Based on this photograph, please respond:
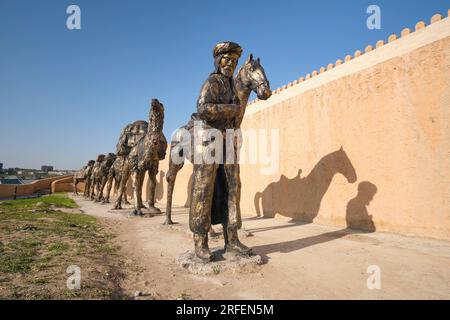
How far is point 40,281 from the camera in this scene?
252 centimetres

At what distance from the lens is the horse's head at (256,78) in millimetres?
3740

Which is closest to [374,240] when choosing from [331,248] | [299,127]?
[331,248]

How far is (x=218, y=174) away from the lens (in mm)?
3746

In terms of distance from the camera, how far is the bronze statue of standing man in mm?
3355

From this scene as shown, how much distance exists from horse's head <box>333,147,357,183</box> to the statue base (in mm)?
4001

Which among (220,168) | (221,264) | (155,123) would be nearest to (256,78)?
(220,168)

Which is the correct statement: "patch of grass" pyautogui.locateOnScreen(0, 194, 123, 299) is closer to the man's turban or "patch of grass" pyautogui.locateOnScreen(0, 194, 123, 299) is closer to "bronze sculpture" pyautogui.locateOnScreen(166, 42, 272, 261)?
"bronze sculpture" pyautogui.locateOnScreen(166, 42, 272, 261)

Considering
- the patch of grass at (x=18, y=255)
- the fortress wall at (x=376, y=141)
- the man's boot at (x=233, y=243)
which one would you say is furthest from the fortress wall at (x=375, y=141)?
the patch of grass at (x=18, y=255)

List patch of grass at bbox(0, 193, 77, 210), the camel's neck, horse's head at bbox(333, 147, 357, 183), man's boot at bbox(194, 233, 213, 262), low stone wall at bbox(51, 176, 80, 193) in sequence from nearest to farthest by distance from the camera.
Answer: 1. man's boot at bbox(194, 233, 213, 262)
2. horse's head at bbox(333, 147, 357, 183)
3. the camel's neck
4. patch of grass at bbox(0, 193, 77, 210)
5. low stone wall at bbox(51, 176, 80, 193)

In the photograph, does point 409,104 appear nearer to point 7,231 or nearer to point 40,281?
point 40,281

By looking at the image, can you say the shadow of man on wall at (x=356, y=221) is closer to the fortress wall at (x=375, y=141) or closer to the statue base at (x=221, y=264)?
the fortress wall at (x=375, y=141)

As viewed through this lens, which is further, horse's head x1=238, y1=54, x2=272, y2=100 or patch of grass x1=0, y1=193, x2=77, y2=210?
patch of grass x1=0, y1=193, x2=77, y2=210

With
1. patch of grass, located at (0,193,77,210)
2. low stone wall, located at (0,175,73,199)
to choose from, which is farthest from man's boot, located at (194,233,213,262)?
low stone wall, located at (0,175,73,199)

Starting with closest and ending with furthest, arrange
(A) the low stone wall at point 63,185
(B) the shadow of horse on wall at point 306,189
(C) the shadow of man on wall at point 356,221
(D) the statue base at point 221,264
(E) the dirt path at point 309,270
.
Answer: (E) the dirt path at point 309,270 < (D) the statue base at point 221,264 < (C) the shadow of man on wall at point 356,221 < (B) the shadow of horse on wall at point 306,189 < (A) the low stone wall at point 63,185
